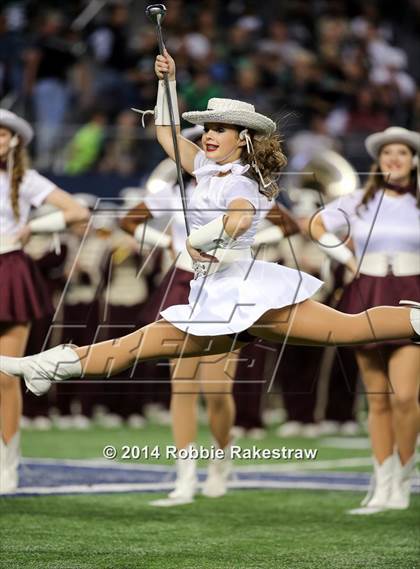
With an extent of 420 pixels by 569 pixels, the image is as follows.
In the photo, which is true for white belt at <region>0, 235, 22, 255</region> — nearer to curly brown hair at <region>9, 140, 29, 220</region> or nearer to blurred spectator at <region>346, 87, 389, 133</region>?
curly brown hair at <region>9, 140, 29, 220</region>

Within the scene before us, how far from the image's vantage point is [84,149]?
571 inches

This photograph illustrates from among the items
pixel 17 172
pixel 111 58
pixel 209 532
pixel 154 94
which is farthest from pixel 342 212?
pixel 111 58

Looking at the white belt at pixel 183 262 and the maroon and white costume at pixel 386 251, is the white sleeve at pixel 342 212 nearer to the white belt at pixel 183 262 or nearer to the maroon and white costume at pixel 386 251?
the maroon and white costume at pixel 386 251

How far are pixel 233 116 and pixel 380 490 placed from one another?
2649 mm

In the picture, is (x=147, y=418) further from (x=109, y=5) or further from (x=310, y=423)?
(x=109, y=5)

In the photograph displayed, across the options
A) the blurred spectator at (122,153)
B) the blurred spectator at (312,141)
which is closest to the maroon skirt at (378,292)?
the blurred spectator at (312,141)

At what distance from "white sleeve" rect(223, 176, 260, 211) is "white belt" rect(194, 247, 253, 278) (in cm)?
19

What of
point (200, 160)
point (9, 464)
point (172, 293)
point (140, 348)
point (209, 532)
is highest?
point (200, 160)

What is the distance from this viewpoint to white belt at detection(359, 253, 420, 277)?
7688 millimetres

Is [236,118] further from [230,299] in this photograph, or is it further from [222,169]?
[230,299]

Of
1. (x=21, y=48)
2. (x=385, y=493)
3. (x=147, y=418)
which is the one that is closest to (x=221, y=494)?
(x=385, y=493)

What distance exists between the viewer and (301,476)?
921 cm

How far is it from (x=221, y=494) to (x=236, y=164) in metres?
2.82

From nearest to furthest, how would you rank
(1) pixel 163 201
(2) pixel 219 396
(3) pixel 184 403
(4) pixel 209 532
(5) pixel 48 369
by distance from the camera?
(5) pixel 48 369 → (4) pixel 209 532 → (3) pixel 184 403 → (2) pixel 219 396 → (1) pixel 163 201
